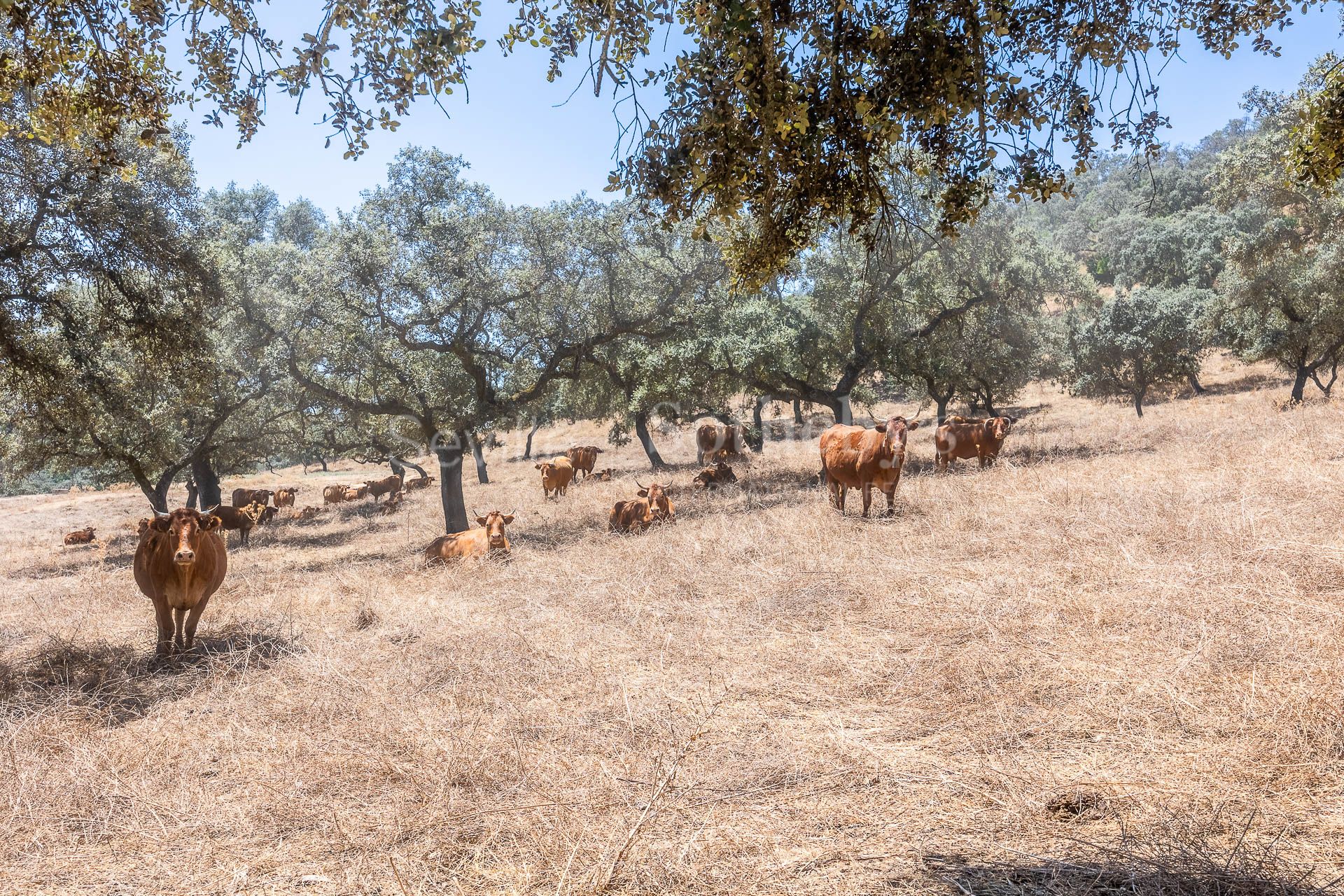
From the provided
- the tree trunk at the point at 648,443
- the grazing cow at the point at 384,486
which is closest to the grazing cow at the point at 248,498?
the grazing cow at the point at 384,486

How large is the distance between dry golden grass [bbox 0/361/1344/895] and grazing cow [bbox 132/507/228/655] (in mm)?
420

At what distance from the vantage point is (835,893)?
3.04 m

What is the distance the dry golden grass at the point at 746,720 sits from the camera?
3.35m

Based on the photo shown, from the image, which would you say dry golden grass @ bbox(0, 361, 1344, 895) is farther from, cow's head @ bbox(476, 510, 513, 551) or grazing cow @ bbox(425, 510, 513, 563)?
cow's head @ bbox(476, 510, 513, 551)

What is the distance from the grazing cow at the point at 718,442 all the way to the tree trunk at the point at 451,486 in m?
13.9

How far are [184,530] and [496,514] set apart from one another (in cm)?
574

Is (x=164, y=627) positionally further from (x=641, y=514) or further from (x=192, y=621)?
(x=641, y=514)

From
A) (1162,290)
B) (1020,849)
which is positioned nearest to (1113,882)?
(1020,849)

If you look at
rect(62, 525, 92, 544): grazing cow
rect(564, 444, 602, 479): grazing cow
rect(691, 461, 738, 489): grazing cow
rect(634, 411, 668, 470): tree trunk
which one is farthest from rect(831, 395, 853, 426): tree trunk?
rect(62, 525, 92, 544): grazing cow

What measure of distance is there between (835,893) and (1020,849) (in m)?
0.84

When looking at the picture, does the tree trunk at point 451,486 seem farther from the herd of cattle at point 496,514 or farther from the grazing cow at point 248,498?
the grazing cow at point 248,498

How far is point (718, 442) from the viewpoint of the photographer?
31.8m

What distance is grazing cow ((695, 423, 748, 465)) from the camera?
2941cm

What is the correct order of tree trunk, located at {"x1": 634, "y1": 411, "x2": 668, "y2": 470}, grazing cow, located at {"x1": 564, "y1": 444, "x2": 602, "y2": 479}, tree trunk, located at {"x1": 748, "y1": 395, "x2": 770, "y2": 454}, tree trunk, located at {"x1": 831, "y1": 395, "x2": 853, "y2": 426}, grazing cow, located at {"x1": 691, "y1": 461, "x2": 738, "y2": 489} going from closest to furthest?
grazing cow, located at {"x1": 691, "y1": 461, "x2": 738, "y2": 489}, tree trunk, located at {"x1": 831, "y1": 395, "x2": 853, "y2": 426}, grazing cow, located at {"x1": 564, "y1": 444, "x2": 602, "y2": 479}, tree trunk, located at {"x1": 634, "y1": 411, "x2": 668, "y2": 470}, tree trunk, located at {"x1": 748, "y1": 395, "x2": 770, "y2": 454}
